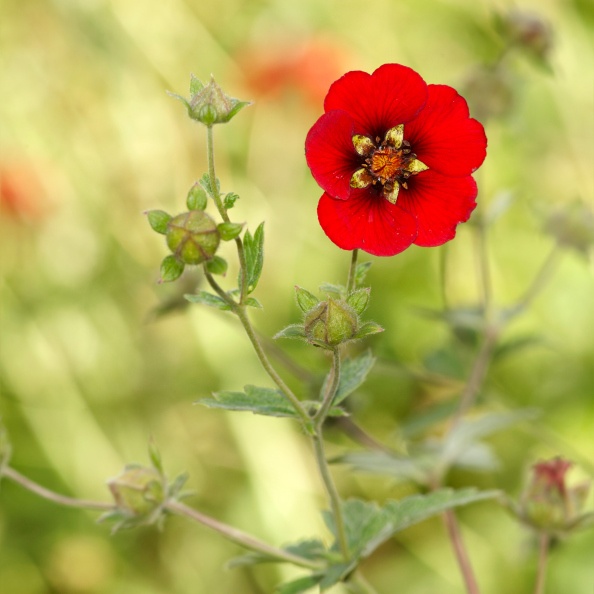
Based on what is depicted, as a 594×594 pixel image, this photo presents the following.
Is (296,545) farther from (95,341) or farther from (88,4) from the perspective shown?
(88,4)

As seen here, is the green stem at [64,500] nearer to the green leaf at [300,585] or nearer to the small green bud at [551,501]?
the green leaf at [300,585]

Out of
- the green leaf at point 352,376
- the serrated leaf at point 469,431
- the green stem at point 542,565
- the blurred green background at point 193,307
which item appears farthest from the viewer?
the blurred green background at point 193,307

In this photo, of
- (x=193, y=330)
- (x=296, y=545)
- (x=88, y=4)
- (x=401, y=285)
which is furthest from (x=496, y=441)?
(x=88, y=4)

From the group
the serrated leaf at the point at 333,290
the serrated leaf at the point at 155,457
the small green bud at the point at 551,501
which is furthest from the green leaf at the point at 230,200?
the small green bud at the point at 551,501

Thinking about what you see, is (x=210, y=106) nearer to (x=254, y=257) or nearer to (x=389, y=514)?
(x=254, y=257)

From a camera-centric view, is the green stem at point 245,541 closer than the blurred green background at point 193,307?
Yes

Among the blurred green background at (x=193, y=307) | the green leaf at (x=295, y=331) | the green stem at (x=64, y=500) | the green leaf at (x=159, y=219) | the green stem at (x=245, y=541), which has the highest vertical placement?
the blurred green background at (x=193, y=307)
